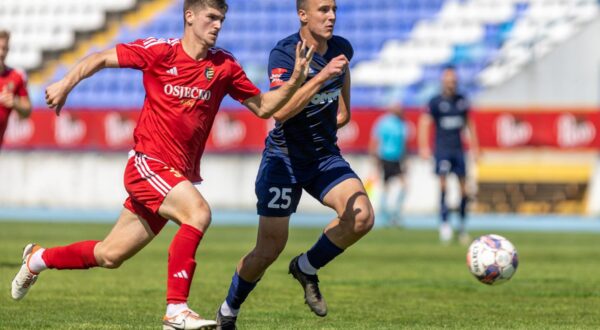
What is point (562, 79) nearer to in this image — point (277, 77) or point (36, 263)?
point (277, 77)

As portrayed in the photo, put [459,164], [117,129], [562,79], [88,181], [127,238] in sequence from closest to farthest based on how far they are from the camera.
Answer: [127,238] → [459,164] → [562,79] → [117,129] → [88,181]

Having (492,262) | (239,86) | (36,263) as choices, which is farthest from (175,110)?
(492,262)

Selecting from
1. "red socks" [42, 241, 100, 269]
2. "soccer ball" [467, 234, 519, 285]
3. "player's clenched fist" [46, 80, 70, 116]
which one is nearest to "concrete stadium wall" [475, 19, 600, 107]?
"soccer ball" [467, 234, 519, 285]

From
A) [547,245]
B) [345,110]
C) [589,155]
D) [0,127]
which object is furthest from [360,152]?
[345,110]

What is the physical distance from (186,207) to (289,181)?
45.1 inches

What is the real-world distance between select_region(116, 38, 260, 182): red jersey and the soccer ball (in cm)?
330

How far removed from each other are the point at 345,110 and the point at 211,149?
18.3 m

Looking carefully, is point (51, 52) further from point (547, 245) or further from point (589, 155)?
point (547, 245)

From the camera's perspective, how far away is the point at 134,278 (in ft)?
39.7

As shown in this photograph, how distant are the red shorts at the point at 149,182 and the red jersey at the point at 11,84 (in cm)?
577

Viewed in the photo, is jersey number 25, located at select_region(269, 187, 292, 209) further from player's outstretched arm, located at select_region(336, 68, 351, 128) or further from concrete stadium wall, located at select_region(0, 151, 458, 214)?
concrete stadium wall, located at select_region(0, 151, 458, 214)

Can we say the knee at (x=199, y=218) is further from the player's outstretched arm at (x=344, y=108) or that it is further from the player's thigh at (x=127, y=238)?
the player's outstretched arm at (x=344, y=108)

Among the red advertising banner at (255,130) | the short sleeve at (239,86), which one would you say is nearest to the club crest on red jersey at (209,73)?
the short sleeve at (239,86)

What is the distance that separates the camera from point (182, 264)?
23.7 feet
